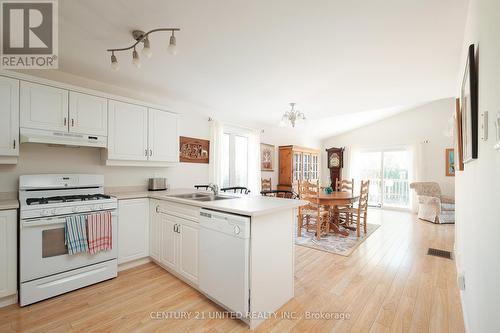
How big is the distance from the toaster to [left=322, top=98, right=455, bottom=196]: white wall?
21.4 ft

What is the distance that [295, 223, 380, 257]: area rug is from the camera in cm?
318

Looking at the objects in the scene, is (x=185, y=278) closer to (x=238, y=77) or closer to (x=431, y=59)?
(x=238, y=77)

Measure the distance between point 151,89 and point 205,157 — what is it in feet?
4.62

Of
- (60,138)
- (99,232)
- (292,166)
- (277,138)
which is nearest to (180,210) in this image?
(99,232)

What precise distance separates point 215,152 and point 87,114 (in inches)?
78.6

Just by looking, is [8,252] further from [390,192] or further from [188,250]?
[390,192]

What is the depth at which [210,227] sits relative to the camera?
73.5 inches

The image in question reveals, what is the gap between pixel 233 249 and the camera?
1671 millimetres

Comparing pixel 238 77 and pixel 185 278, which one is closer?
pixel 185 278

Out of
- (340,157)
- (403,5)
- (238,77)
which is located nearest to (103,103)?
(238,77)

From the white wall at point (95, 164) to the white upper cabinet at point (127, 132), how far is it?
1.10 feet

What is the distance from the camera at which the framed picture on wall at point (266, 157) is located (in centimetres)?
524

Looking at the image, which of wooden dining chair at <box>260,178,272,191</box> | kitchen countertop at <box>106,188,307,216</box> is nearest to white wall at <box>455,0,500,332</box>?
kitchen countertop at <box>106,188,307,216</box>

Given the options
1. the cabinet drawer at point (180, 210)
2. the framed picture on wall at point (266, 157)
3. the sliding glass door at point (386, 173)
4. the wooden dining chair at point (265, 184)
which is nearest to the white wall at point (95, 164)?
the cabinet drawer at point (180, 210)
